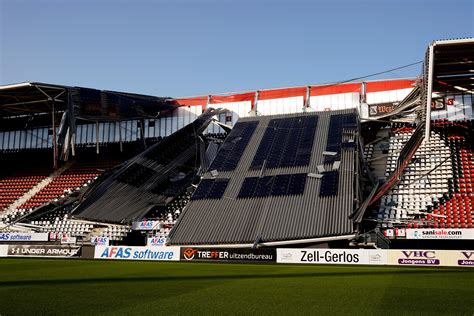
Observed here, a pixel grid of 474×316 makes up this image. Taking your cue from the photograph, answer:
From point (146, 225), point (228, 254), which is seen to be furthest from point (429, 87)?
point (146, 225)

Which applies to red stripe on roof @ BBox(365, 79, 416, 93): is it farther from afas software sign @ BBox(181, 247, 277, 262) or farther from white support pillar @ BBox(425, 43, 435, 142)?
afas software sign @ BBox(181, 247, 277, 262)

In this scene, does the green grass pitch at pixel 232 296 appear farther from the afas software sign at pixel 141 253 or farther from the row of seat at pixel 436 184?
the row of seat at pixel 436 184

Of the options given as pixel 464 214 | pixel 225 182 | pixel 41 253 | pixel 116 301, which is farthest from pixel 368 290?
pixel 41 253

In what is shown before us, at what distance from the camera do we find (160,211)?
39938 mm

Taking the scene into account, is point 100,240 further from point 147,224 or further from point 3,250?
point 3,250

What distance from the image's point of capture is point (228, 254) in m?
29.6

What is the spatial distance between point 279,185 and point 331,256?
7.97 m

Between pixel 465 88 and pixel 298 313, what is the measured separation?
32159 mm

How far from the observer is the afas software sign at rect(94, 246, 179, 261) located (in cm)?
3030

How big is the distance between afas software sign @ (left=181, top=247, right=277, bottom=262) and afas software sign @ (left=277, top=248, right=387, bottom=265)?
81 centimetres

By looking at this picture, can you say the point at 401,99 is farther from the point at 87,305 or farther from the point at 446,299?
the point at 87,305

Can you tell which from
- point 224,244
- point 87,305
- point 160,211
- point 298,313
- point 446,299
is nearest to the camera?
point 298,313

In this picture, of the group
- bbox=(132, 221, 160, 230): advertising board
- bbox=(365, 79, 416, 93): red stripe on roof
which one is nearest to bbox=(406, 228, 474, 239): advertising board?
bbox=(365, 79, 416, 93): red stripe on roof

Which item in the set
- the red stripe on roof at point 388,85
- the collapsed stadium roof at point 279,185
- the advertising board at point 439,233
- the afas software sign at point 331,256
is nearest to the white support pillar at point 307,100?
the collapsed stadium roof at point 279,185
